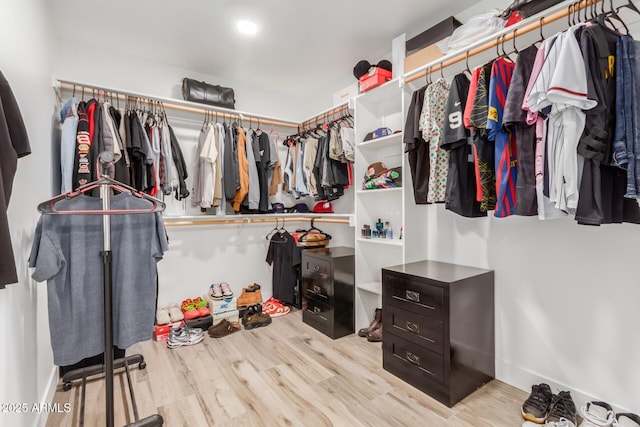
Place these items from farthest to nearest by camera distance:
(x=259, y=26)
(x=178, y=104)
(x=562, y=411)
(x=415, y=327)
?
1. (x=178, y=104)
2. (x=259, y=26)
3. (x=415, y=327)
4. (x=562, y=411)

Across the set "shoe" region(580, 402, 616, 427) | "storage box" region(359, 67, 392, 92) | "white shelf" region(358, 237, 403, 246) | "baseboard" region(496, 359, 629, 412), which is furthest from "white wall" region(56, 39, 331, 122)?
"shoe" region(580, 402, 616, 427)

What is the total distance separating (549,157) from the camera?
1.32 meters

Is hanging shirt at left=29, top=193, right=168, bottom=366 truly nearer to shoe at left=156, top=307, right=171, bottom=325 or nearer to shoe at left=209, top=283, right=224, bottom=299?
shoe at left=156, top=307, right=171, bottom=325

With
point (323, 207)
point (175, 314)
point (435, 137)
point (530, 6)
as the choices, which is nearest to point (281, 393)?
point (175, 314)

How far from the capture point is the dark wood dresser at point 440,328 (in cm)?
169

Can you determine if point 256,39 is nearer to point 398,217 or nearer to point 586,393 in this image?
point 398,217

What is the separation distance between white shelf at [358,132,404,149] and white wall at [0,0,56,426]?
206 cm

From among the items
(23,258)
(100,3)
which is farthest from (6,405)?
(100,3)

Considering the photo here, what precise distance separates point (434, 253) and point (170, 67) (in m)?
3.05

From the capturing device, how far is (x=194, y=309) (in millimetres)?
2848

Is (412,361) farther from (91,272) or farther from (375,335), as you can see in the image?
(91,272)

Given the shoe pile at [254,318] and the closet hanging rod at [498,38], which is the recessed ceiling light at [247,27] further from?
the shoe pile at [254,318]

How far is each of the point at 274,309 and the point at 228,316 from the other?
0.47 metres

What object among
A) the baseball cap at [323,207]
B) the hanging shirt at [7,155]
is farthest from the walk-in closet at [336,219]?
the baseball cap at [323,207]
